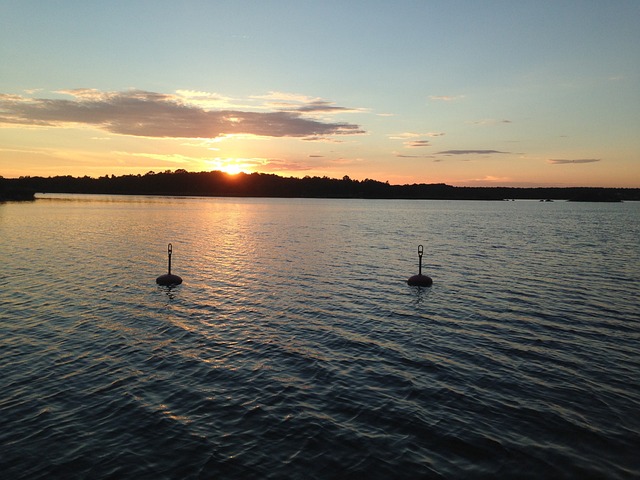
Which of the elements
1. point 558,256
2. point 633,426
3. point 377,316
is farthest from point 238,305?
point 558,256

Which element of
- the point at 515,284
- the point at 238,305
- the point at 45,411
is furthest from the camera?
the point at 515,284

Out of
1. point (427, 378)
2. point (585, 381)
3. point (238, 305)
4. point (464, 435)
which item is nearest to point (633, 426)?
point (585, 381)

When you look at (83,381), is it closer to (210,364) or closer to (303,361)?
(210,364)

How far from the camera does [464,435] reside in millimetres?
12734

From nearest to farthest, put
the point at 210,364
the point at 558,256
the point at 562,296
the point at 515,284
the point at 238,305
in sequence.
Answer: the point at 210,364, the point at 238,305, the point at 562,296, the point at 515,284, the point at 558,256

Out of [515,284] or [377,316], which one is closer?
[377,316]

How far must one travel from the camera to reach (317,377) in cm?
1694

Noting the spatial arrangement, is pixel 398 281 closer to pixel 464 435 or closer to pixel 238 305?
pixel 238 305

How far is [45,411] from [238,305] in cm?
1518

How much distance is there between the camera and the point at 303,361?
61.1 feet

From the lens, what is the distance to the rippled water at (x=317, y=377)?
454 inches

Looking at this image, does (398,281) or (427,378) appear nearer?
(427,378)

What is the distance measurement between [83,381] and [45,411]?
2299mm

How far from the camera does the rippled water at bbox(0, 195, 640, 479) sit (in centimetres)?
1152
